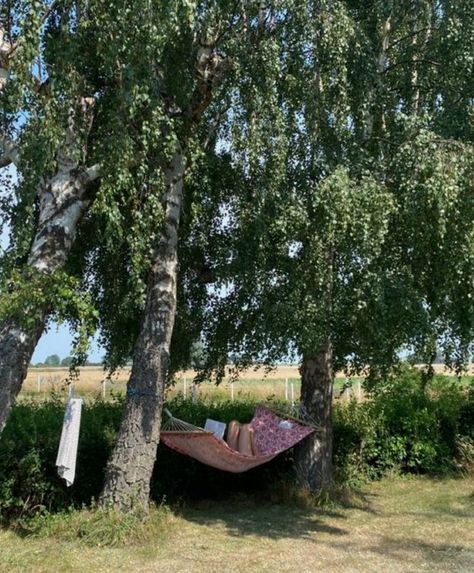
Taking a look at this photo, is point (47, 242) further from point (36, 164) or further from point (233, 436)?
point (233, 436)

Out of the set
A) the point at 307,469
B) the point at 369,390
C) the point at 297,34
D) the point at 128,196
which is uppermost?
the point at 297,34

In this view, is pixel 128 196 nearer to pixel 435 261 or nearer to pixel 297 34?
pixel 297 34

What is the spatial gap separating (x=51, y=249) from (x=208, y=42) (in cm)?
214

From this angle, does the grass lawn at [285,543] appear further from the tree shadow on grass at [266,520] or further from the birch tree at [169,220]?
the birch tree at [169,220]

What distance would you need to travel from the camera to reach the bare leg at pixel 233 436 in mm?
6590

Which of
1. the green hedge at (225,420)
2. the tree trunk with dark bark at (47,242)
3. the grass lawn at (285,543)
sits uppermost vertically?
the tree trunk with dark bark at (47,242)

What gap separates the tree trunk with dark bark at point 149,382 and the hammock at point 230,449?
1.02 ft

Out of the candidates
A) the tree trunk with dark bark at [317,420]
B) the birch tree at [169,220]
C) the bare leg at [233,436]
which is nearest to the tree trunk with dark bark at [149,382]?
the birch tree at [169,220]

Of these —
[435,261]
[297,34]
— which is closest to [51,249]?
[297,34]

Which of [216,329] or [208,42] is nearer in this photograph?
Answer: [208,42]

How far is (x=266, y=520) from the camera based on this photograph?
6.34 m

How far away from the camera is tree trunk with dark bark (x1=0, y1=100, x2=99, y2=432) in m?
4.77

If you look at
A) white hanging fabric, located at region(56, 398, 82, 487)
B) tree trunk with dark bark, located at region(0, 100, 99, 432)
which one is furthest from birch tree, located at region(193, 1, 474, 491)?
white hanging fabric, located at region(56, 398, 82, 487)

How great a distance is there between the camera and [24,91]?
4.20 meters
